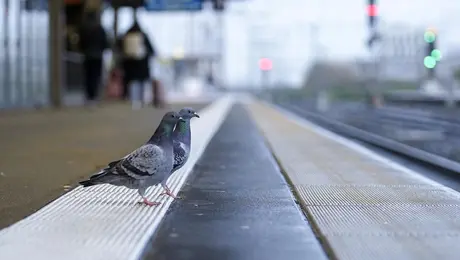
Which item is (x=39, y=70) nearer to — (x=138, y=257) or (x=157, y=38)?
(x=138, y=257)

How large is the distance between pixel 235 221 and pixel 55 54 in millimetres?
18025

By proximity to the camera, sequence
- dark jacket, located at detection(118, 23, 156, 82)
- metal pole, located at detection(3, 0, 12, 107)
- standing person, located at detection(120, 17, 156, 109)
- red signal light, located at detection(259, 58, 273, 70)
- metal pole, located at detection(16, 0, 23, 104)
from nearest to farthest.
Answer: metal pole, located at detection(3, 0, 12, 107) → metal pole, located at detection(16, 0, 23, 104) → standing person, located at detection(120, 17, 156, 109) → dark jacket, located at detection(118, 23, 156, 82) → red signal light, located at detection(259, 58, 273, 70)

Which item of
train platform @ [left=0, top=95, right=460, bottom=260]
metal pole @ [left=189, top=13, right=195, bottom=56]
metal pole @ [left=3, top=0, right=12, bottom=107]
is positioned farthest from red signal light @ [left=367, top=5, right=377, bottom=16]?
metal pole @ [left=189, top=13, right=195, bottom=56]

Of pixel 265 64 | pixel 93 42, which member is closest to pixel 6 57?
pixel 93 42

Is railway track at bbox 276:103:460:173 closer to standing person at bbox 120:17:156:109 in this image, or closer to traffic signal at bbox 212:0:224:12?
standing person at bbox 120:17:156:109

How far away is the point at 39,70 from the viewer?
20.3 metres

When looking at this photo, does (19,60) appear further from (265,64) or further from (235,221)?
(265,64)

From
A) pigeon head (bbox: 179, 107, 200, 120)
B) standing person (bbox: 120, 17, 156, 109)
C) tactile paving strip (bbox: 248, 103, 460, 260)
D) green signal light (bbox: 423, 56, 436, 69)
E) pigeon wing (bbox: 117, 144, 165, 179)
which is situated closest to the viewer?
tactile paving strip (bbox: 248, 103, 460, 260)

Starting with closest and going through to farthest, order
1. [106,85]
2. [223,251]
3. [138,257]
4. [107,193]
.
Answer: [138,257]
[223,251]
[107,193]
[106,85]

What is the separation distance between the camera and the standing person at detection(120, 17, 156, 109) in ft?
70.5

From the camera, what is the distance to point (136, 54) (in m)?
21.5

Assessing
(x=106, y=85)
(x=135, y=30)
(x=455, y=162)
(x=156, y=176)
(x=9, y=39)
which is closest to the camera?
(x=156, y=176)

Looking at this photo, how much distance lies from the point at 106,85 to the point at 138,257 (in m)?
23.7

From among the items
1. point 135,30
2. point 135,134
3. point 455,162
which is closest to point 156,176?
point 455,162
